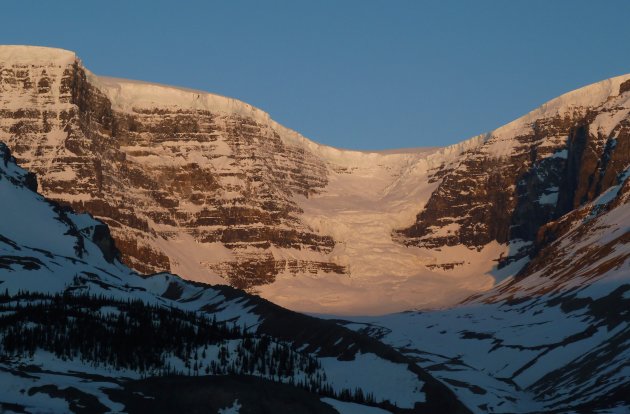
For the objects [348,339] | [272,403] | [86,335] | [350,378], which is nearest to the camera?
[272,403]

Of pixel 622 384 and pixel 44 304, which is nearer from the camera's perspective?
pixel 44 304

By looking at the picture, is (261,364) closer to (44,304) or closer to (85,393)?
(44,304)

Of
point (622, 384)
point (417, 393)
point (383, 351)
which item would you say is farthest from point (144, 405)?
point (622, 384)

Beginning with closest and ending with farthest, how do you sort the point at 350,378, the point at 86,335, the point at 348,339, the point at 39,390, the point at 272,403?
the point at 39,390 → the point at 272,403 → the point at 86,335 → the point at 350,378 → the point at 348,339

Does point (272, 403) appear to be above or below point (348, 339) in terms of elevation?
below

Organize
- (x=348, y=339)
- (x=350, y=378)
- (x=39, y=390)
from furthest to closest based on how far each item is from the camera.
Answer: (x=348, y=339) → (x=350, y=378) → (x=39, y=390)

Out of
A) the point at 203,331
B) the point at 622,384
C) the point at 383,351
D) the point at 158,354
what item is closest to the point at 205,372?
the point at 158,354

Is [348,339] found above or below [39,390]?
above

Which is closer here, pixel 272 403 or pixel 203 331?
pixel 272 403

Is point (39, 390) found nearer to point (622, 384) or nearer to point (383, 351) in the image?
point (383, 351)
